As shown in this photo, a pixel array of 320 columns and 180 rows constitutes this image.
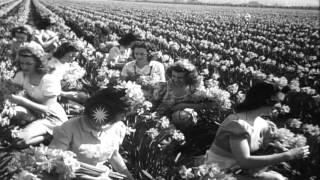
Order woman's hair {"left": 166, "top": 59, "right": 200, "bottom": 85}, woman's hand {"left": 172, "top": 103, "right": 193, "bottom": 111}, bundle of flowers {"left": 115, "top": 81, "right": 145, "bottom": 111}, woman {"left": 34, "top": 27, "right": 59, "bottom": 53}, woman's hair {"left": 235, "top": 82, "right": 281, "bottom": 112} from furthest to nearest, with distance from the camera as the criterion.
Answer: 1. woman {"left": 34, "top": 27, "right": 59, "bottom": 53}
2. woman's hand {"left": 172, "top": 103, "right": 193, "bottom": 111}
3. woman's hair {"left": 166, "top": 59, "right": 200, "bottom": 85}
4. bundle of flowers {"left": 115, "top": 81, "right": 145, "bottom": 111}
5. woman's hair {"left": 235, "top": 82, "right": 281, "bottom": 112}

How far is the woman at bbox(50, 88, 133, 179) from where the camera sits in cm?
232

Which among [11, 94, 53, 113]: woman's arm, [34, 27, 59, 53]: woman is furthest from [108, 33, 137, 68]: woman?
[11, 94, 53, 113]: woman's arm

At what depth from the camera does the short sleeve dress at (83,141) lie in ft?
7.73

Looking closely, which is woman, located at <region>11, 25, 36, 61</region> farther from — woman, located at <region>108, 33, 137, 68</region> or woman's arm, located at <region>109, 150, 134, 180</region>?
woman's arm, located at <region>109, 150, 134, 180</region>

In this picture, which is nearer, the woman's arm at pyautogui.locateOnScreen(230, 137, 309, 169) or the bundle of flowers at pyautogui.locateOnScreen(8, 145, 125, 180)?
the bundle of flowers at pyautogui.locateOnScreen(8, 145, 125, 180)

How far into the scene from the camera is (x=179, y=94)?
3965mm

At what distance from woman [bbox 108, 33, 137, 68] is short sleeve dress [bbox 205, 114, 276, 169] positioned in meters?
3.03

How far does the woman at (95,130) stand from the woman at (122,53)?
116 inches

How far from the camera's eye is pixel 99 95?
2.32 metres

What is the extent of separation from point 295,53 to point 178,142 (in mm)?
3244

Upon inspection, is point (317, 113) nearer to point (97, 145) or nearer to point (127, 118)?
point (127, 118)

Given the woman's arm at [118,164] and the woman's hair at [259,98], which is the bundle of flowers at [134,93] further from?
the woman's hair at [259,98]

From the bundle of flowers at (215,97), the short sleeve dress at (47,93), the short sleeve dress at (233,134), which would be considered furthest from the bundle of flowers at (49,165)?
the bundle of flowers at (215,97)

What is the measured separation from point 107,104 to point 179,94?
1.70 meters
